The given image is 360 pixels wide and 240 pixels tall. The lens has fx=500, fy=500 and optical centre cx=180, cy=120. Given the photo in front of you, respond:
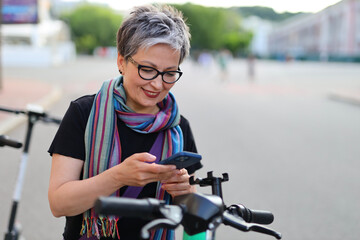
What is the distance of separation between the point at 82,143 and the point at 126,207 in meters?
0.61

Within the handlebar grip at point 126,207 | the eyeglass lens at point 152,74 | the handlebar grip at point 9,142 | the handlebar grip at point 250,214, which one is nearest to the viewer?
the handlebar grip at point 126,207

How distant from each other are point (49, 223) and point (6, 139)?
2.38 metres

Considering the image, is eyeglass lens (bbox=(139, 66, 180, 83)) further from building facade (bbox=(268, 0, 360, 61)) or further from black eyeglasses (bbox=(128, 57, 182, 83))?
building facade (bbox=(268, 0, 360, 61))

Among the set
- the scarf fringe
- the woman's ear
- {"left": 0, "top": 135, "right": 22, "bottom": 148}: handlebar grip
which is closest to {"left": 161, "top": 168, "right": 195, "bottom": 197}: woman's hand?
the scarf fringe

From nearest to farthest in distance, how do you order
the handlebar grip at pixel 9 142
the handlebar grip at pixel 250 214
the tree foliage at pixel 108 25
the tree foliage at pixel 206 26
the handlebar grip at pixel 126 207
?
1. the handlebar grip at pixel 126 207
2. the handlebar grip at pixel 250 214
3. the handlebar grip at pixel 9 142
4. the tree foliage at pixel 108 25
5. the tree foliage at pixel 206 26

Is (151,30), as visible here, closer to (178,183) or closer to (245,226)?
(178,183)

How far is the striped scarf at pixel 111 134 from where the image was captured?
1793mm

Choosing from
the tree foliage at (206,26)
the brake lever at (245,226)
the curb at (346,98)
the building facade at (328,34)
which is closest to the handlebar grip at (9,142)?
the brake lever at (245,226)

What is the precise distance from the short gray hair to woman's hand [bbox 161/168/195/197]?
1.43ft

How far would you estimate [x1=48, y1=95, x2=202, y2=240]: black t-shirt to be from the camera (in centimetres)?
178

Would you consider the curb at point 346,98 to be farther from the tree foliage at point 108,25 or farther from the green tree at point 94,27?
the green tree at point 94,27

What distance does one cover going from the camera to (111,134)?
1820 mm

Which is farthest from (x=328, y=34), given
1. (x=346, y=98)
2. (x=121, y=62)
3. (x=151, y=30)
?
(x=151, y=30)

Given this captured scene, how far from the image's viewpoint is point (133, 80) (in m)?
1.81
